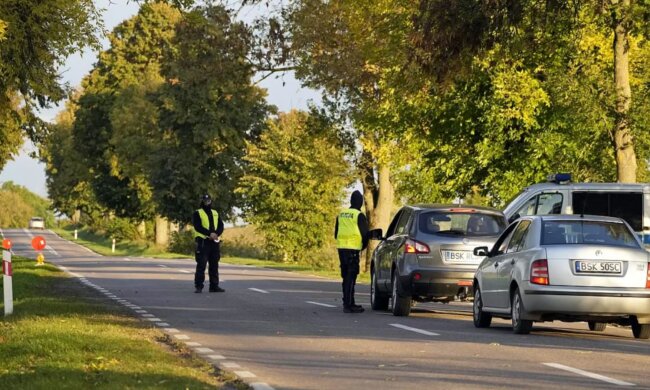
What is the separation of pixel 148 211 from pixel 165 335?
72425mm

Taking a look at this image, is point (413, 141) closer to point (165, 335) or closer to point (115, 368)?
point (165, 335)

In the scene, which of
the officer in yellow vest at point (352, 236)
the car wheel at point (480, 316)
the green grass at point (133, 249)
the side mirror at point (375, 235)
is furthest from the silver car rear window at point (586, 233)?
the green grass at point (133, 249)

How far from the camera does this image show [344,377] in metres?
12.8

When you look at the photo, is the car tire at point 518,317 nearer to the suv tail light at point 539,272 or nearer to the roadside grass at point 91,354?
the suv tail light at point 539,272

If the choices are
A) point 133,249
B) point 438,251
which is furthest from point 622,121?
point 133,249

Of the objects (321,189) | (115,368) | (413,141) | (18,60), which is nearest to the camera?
(115,368)

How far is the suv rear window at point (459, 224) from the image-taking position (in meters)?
22.0

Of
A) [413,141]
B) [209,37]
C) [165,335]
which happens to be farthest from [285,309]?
[209,37]

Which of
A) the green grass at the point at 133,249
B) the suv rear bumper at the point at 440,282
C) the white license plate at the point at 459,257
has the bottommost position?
the suv rear bumper at the point at 440,282

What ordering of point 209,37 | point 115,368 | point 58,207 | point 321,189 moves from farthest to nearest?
point 58,207
point 321,189
point 209,37
point 115,368

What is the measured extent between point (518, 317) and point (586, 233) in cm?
134

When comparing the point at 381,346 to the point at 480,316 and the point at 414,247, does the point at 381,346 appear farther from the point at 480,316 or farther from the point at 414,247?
the point at 414,247

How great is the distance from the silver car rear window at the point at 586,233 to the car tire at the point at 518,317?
32.1 inches

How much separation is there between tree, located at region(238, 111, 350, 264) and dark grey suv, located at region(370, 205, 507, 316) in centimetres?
5728
